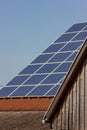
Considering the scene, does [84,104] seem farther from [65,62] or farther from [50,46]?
[50,46]

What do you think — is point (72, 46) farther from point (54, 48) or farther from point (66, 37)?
point (66, 37)

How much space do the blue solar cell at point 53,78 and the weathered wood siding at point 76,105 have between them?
27.3 ft

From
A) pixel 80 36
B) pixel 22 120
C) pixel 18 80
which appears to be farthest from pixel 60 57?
pixel 22 120

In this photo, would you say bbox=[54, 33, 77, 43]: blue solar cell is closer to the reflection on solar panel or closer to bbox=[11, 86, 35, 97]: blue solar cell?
the reflection on solar panel

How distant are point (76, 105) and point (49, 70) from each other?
10.1 m

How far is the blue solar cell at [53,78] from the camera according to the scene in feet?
82.3

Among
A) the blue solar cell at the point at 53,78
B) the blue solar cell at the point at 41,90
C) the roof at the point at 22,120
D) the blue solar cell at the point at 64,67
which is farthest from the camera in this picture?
the blue solar cell at the point at 64,67

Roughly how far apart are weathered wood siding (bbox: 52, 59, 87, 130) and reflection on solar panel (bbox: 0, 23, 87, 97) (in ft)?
23.0

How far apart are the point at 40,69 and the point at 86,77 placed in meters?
11.4

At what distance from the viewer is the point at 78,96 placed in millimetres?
16391

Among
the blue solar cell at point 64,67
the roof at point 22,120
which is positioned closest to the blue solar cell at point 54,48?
the blue solar cell at point 64,67

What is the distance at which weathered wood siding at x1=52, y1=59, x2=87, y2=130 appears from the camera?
1627cm

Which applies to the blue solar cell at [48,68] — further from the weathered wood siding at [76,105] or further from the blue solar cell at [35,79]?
the weathered wood siding at [76,105]

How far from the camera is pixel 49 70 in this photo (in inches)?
1038
